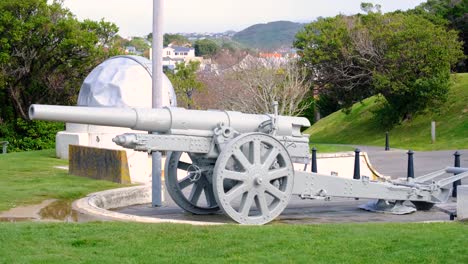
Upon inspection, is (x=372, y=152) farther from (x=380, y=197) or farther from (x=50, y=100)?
(x=380, y=197)

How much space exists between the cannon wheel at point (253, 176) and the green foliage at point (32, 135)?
2603cm

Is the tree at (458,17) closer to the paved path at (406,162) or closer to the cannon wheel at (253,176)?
the paved path at (406,162)

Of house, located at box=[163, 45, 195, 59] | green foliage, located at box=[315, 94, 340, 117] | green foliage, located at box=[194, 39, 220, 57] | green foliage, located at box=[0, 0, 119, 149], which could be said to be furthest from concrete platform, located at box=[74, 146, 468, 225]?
house, located at box=[163, 45, 195, 59]

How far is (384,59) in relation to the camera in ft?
141

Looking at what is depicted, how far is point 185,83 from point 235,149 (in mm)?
43768

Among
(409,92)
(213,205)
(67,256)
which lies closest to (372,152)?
(409,92)

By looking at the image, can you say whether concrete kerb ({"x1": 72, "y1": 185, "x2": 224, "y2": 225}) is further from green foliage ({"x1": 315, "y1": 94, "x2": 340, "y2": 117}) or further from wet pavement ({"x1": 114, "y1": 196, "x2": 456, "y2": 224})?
green foliage ({"x1": 315, "y1": 94, "x2": 340, "y2": 117})

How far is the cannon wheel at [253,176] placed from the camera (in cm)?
1108

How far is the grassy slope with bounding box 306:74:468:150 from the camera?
37.1 m

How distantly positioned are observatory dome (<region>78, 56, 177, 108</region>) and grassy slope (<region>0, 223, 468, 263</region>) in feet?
46.5

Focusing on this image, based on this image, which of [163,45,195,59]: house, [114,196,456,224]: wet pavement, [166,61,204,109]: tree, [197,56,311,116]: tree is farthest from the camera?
[163,45,195,59]: house

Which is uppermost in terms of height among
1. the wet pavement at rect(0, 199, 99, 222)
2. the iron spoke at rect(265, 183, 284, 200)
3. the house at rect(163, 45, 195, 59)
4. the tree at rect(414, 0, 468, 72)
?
the house at rect(163, 45, 195, 59)

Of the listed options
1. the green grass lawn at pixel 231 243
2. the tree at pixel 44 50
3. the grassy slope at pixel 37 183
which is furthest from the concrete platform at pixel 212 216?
the tree at pixel 44 50

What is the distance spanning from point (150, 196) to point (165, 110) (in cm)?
441
